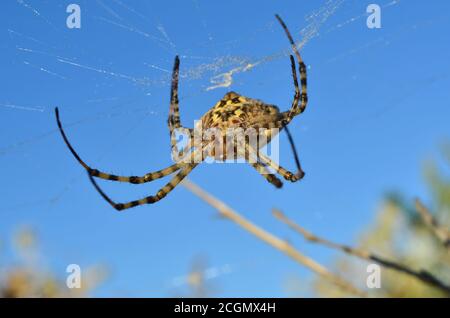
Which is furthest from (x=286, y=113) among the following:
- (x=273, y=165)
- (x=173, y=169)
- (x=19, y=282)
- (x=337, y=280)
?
(x=19, y=282)

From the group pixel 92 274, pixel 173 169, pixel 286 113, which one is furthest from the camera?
pixel 92 274

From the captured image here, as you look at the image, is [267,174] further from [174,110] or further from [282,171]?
[174,110]

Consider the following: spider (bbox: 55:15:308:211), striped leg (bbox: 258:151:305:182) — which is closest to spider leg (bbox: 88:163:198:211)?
spider (bbox: 55:15:308:211)

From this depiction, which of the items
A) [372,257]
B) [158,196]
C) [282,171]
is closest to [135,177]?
[158,196]

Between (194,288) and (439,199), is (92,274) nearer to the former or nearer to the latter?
(194,288)

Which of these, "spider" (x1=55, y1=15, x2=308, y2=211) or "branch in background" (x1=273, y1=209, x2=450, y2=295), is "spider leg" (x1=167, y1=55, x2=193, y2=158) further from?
"branch in background" (x1=273, y1=209, x2=450, y2=295)

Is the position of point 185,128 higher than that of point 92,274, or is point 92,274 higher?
point 185,128

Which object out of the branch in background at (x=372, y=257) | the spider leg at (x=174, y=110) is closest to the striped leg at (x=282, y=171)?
the spider leg at (x=174, y=110)
